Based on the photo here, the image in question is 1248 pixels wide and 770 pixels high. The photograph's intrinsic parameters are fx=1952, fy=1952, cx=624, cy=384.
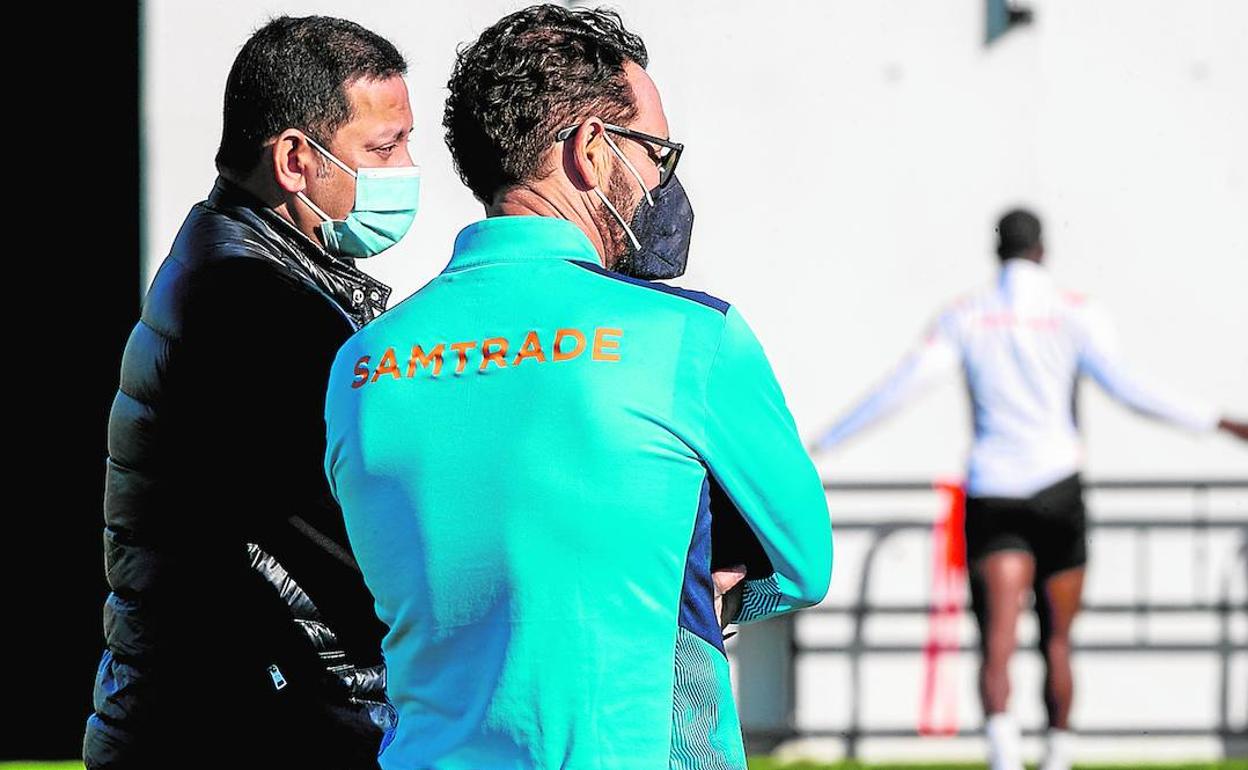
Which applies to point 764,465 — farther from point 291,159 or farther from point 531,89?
point 291,159

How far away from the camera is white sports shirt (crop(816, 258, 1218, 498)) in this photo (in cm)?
621

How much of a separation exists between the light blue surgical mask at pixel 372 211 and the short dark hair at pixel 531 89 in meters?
0.73

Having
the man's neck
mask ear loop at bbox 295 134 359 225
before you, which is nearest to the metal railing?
mask ear loop at bbox 295 134 359 225

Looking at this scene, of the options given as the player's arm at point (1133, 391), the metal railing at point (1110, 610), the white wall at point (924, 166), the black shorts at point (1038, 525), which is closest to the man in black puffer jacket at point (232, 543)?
the black shorts at point (1038, 525)

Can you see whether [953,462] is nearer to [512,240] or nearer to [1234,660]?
[1234,660]

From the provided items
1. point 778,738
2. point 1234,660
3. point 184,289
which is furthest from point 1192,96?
point 184,289

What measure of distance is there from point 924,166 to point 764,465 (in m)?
5.80

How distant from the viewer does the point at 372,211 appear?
2844 millimetres

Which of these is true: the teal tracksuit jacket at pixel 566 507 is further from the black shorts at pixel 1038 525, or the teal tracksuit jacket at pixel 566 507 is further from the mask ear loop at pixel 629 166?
the black shorts at pixel 1038 525

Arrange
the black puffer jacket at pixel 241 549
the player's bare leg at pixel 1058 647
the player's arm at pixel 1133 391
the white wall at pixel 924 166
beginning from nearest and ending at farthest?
the black puffer jacket at pixel 241 549
the player's arm at pixel 1133 391
the player's bare leg at pixel 1058 647
the white wall at pixel 924 166

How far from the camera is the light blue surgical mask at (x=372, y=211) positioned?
2.77m

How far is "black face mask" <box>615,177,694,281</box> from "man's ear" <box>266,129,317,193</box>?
0.64 meters

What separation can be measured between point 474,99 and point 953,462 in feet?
18.9

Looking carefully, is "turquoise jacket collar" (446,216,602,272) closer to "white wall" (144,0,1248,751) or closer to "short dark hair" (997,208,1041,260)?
"short dark hair" (997,208,1041,260)
